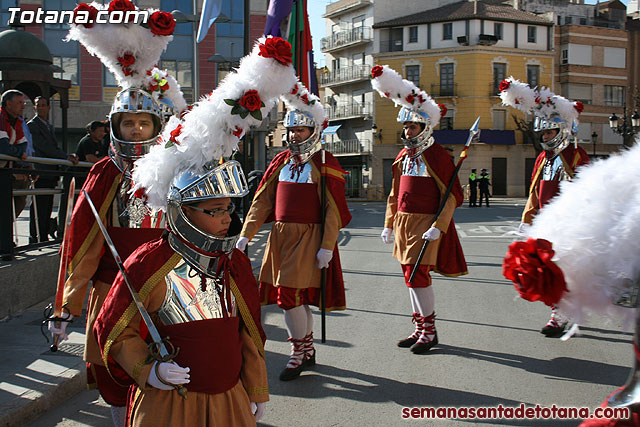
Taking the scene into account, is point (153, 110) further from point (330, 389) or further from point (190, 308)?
point (330, 389)

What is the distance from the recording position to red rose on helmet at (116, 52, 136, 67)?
4.26 meters

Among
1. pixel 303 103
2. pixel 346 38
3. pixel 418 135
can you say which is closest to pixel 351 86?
pixel 346 38

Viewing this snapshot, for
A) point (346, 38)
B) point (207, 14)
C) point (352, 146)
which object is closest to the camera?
point (207, 14)

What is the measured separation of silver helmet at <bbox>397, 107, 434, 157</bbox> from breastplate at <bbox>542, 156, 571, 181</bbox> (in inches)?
68.2

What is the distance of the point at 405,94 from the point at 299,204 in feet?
6.58

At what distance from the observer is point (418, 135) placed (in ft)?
21.1

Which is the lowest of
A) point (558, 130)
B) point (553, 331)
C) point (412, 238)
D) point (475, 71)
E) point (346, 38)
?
point (553, 331)

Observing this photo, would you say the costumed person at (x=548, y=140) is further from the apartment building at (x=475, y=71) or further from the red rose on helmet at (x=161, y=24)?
the apartment building at (x=475, y=71)

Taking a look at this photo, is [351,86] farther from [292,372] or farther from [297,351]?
[292,372]

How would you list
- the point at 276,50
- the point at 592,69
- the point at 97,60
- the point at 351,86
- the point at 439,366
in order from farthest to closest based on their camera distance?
the point at 351,86 < the point at 592,69 < the point at 97,60 < the point at 439,366 < the point at 276,50

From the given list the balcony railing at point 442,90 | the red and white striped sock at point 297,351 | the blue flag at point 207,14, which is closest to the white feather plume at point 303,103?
the red and white striped sock at point 297,351

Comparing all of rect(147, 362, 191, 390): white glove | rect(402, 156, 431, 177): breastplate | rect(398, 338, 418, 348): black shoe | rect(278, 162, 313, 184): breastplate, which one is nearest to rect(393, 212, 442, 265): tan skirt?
rect(402, 156, 431, 177): breastplate

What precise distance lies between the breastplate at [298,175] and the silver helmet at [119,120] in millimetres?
1574

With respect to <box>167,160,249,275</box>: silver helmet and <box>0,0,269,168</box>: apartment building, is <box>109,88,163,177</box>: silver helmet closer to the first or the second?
<box>167,160,249,275</box>: silver helmet
